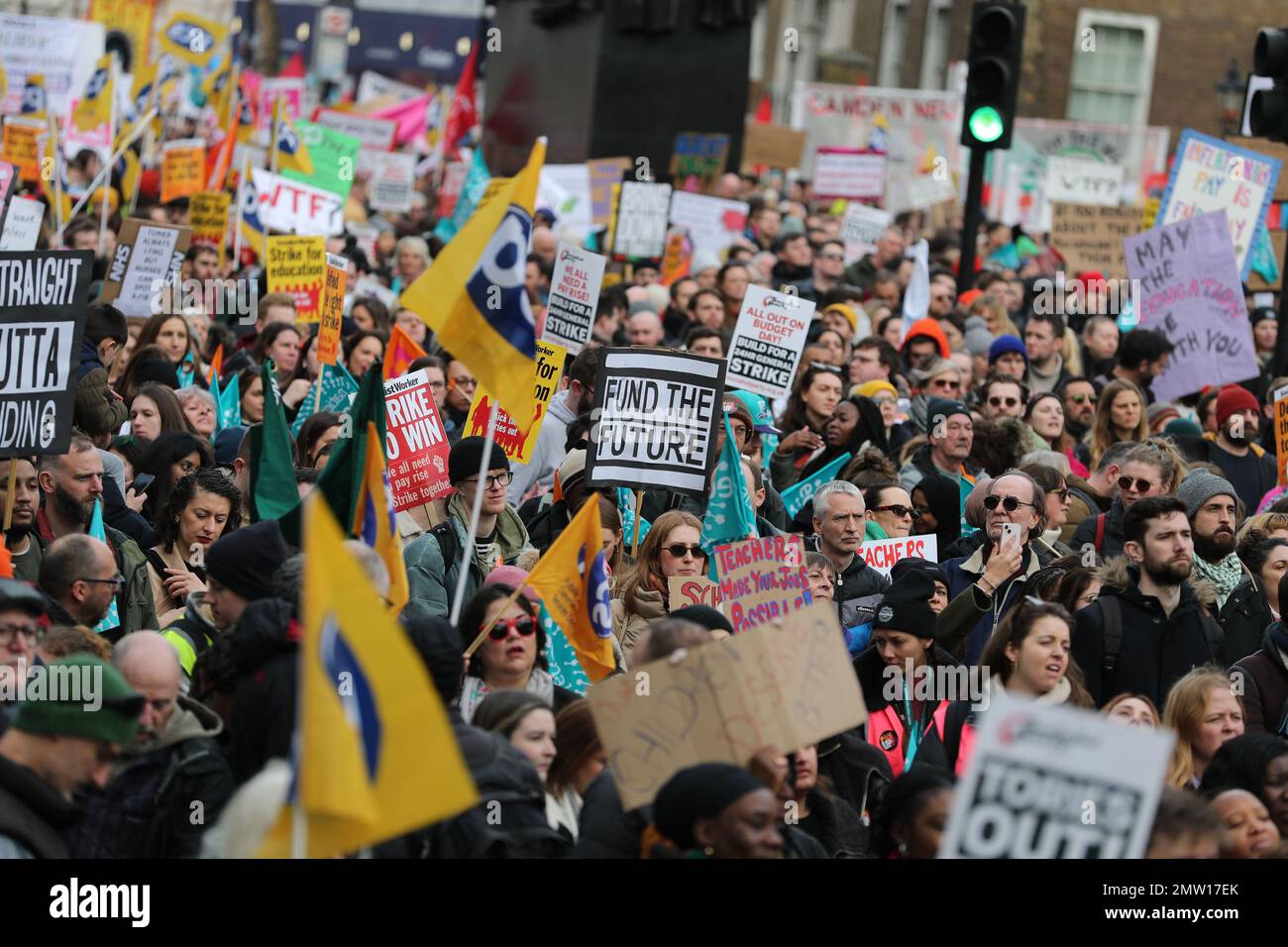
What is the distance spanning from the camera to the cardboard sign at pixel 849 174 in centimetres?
2230

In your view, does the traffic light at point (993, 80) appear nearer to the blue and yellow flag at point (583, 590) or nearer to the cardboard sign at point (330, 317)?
the cardboard sign at point (330, 317)

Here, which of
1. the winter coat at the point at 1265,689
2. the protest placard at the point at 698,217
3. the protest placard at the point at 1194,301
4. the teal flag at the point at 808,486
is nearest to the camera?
the winter coat at the point at 1265,689

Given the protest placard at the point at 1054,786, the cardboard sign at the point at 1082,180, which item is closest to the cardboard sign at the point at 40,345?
the protest placard at the point at 1054,786

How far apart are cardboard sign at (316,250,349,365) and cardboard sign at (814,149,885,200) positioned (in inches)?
472

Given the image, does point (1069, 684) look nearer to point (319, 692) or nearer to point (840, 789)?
point (840, 789)

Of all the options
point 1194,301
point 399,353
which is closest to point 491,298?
point 399,353

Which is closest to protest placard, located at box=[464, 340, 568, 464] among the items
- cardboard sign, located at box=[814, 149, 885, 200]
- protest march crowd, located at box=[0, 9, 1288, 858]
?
protest march crowd, located at box=[0, 9, 1288, 858]

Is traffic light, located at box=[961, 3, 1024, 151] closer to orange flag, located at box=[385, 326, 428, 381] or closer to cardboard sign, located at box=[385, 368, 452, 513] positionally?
orange flag, located at box=[385, 326, 428, 381]

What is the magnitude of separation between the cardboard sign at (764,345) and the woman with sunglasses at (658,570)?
12.4ft

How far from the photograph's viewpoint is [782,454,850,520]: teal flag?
9945mm

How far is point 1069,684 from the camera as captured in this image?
6418 millimetres

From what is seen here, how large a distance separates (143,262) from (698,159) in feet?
33.0

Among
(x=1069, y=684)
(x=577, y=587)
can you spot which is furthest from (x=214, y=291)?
(x=1069, y=684)

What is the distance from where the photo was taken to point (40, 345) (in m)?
7.36
